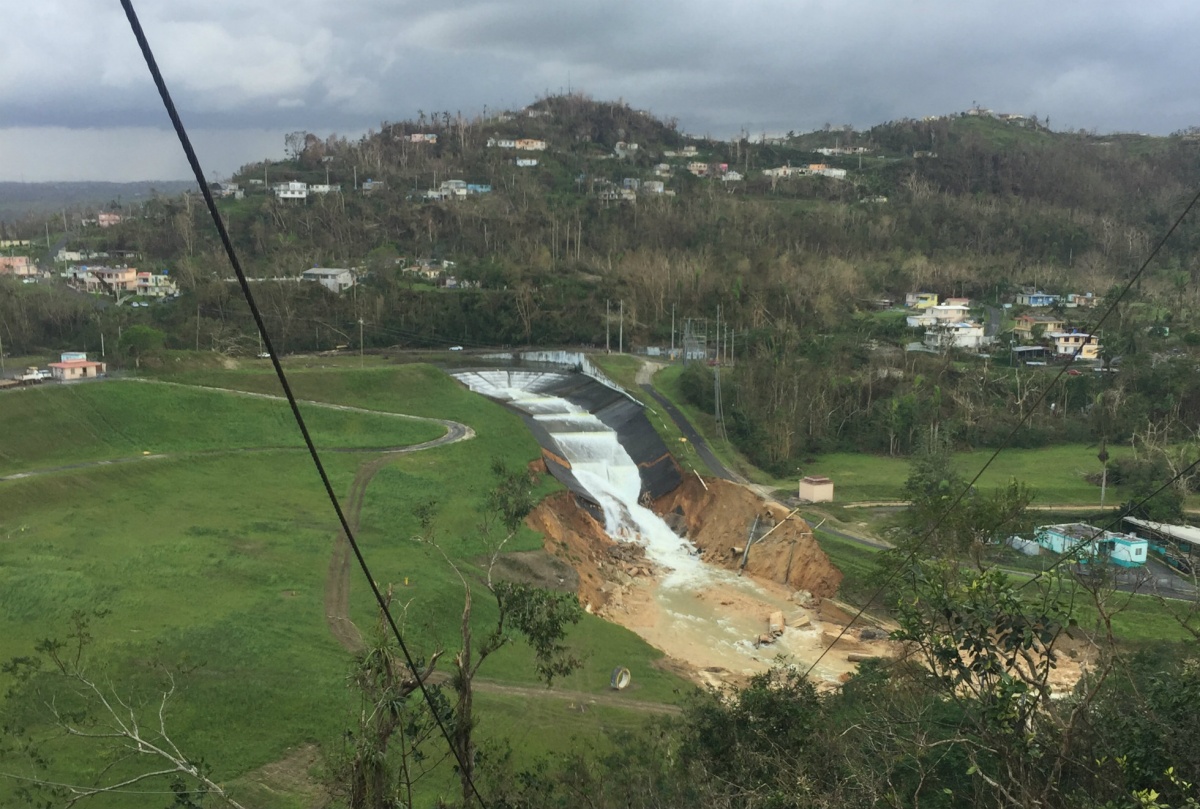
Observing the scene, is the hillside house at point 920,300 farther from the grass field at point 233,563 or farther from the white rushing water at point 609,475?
the grass field at point 233,563

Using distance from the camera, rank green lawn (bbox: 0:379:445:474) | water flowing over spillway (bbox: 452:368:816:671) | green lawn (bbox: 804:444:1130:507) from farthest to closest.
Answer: green lawn (bbox: 804:444:1130:507) < green lawn (bbox: 0:379:445:474) < water flowing over spillway (bbox: 452:368:816:671)

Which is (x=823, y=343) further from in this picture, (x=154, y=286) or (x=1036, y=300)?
(x=154, y=286)

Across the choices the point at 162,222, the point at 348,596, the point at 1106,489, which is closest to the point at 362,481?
the point at 348,596

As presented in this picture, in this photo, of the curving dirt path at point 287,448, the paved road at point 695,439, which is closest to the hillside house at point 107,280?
the curving dirt path at point 287,448

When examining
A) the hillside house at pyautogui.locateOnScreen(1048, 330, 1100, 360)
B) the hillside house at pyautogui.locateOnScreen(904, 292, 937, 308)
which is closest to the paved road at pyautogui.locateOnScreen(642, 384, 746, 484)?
the hillside house at pyautogui.locateOnScreen(1048, 330, 1100, 360)

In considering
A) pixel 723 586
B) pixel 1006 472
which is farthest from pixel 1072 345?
pixel 723 586

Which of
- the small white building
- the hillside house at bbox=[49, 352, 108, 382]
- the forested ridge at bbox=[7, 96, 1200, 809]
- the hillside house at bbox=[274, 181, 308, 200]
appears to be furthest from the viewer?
the hillside house at bbox=[274, 181, 308, 200]

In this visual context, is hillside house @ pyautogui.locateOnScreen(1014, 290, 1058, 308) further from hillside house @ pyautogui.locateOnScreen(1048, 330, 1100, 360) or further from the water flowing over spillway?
the water flowing over spillway

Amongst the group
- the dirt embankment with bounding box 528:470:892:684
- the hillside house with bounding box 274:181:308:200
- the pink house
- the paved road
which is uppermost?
the hillside house with bounding box 274:181:308:200
